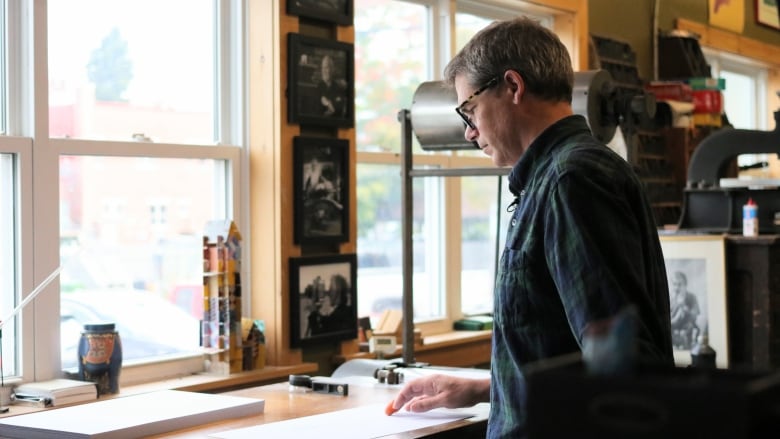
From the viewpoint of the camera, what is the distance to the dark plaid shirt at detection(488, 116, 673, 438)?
1539mm

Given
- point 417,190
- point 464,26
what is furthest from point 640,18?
point 417,190

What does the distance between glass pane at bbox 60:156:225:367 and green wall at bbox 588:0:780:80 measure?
2730mm

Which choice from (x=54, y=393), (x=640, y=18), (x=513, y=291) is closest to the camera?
(x=513, y=291)

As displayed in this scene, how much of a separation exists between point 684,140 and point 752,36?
202 centimetres

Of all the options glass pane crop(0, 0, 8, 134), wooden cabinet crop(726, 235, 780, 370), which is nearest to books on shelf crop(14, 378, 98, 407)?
glass pane crop(0, 0, 8, 134)

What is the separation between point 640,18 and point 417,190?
219 cm

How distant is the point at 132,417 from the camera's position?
86.3 inches

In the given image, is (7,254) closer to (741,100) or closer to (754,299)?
(754,299)

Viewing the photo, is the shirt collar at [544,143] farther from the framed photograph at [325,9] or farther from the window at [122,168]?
the framed photograph at [325,9]

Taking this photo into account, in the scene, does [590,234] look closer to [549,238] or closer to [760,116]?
[549,238]

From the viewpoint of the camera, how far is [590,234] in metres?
1.57

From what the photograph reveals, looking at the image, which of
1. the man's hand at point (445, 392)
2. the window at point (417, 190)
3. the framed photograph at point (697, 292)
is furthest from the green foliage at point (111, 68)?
the framed photograph at point (697, 292)

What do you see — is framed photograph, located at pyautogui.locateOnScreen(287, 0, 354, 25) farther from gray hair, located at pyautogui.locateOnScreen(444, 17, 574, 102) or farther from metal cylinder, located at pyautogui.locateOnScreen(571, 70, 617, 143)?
gray hair, located at pyautogui.locateOnScreen(444, 17, 574, 102)

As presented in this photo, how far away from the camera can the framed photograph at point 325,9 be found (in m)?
3.68
